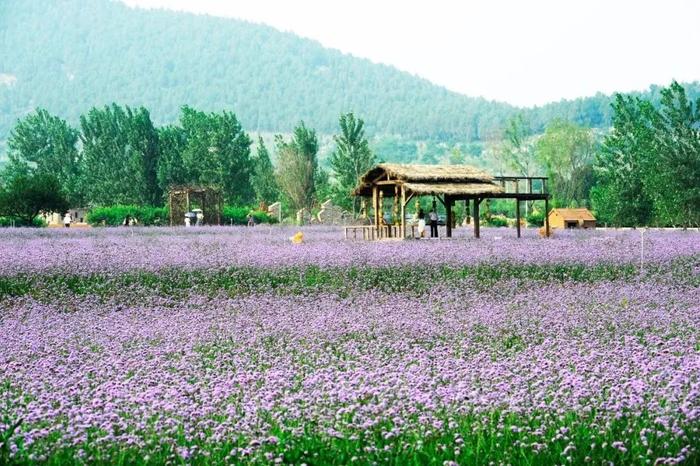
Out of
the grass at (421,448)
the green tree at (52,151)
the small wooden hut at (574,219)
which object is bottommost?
the grass at (421,448)

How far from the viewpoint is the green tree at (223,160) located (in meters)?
73.6

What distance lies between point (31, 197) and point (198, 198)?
15.2 meters

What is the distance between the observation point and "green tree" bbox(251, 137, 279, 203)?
8412 centimetres

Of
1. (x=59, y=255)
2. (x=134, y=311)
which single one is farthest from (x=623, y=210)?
(x=134, y=311)

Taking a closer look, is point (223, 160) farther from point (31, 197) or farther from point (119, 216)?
point (31, 197)

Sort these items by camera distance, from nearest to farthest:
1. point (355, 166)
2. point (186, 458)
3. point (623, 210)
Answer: point (186, 458), point (623, 210), point (355, 166)

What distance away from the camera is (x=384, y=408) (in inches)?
233

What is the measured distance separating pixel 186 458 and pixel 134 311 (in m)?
7.50

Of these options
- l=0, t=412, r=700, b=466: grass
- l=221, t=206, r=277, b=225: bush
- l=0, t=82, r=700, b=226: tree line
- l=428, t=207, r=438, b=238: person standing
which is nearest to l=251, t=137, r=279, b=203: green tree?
l=0, t=82, r=700, b=226: tree line

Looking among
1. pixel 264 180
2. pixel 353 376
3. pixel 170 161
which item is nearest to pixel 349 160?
pixel 170 161

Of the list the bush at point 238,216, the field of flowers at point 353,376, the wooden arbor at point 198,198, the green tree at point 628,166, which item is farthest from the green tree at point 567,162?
the field of flowers at point 353,376

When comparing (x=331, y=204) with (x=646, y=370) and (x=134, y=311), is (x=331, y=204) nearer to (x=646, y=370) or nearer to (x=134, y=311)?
(x=134, y=311)

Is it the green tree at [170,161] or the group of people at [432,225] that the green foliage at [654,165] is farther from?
the green tree at [170,161]

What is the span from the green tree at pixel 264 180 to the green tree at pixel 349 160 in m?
Result: 16.9
